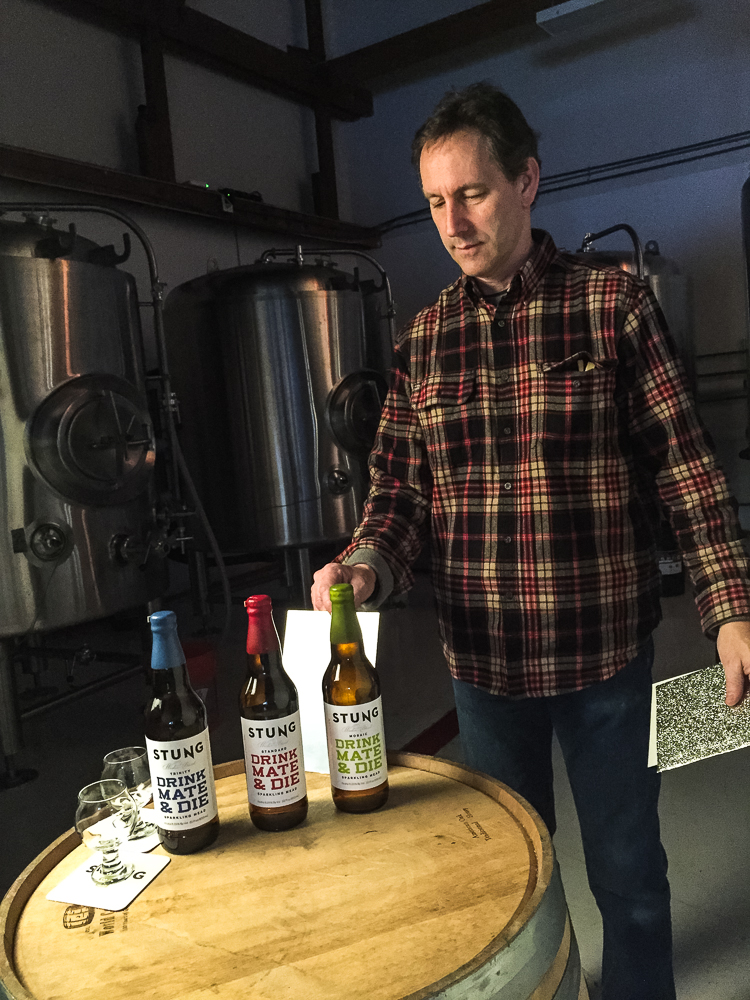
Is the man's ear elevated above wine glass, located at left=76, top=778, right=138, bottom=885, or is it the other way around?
the man's ear

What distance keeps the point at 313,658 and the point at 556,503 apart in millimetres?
492

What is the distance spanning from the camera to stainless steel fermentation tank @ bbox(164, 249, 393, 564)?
3.69m

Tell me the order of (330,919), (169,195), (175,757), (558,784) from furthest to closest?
(169,195)
(558,784)
(175,757)
(330,919)

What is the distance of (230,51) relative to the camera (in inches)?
193

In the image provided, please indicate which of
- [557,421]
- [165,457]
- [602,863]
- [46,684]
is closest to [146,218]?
[165,457]

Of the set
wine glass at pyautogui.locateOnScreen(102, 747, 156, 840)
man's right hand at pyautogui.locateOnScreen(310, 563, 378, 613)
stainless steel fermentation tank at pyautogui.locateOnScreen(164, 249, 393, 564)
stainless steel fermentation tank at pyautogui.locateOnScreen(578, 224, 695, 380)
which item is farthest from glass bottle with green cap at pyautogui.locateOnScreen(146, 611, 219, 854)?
stainless steel fermentation tank at pyautogui.locateOnScreen(578, 224, 695, 380)

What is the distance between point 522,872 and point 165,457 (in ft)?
10.1

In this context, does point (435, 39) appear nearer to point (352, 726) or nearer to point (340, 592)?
point (340, 592)

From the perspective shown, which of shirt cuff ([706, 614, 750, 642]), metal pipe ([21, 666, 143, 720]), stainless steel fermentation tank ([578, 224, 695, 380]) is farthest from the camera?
stainless steel fermentation tank ([578, 224, 695, 380])

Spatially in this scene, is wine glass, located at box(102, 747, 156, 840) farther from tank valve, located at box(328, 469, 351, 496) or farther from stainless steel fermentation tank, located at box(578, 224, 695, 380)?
stainless steel fermentation tank, located at box(578, 224, 695, 380)

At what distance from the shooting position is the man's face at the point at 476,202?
1.24 metres

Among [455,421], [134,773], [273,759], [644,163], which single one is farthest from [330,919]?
[644,163]

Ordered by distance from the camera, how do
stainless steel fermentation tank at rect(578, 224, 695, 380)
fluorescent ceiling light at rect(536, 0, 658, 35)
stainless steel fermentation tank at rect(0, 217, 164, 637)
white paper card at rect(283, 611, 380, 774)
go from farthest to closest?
fluorescent ceiling light at rect(536, 0, 658, 35), stainless steel fermentation tank at rect(578, 224, 695, 380), stainless steel fermentation tank at rect(0, 217, 164, 637), white paper card at rect(283, 611, 380, 774)

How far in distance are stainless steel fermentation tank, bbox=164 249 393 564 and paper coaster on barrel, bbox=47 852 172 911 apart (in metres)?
2.84
